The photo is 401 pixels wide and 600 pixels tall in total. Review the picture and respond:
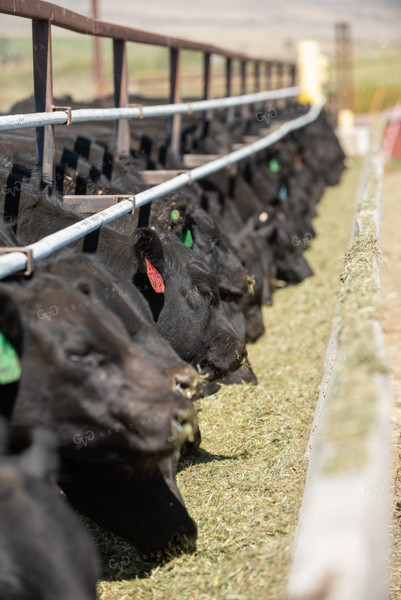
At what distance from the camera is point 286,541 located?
260cm

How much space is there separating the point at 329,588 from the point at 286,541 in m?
0.92

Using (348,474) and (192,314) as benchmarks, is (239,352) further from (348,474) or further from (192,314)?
(348,474)

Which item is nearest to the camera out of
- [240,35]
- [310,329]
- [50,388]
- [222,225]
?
[50,388]

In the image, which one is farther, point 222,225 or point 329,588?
point 222,225

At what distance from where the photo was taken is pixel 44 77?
4.18m

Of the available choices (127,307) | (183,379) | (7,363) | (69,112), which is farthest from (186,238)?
(7,363)

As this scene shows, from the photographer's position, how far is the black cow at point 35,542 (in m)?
1.97

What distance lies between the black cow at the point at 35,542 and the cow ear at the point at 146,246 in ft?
4.89

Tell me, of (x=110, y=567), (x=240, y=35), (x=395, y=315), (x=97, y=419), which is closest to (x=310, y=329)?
(x=395, y=315)

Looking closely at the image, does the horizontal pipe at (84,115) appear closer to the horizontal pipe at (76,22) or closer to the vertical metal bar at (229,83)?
the horizontal pipe at (76,22)

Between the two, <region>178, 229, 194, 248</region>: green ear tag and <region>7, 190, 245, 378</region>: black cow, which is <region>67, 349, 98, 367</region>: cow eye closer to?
<region>7, 190, 245, 378</region>: black cow

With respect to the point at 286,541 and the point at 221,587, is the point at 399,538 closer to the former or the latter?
the point at 286,541

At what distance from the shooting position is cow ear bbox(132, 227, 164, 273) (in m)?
3.44

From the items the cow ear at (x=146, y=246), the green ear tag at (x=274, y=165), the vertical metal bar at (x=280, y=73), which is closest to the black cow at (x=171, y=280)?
the cow ear at (x=146, y=246)
